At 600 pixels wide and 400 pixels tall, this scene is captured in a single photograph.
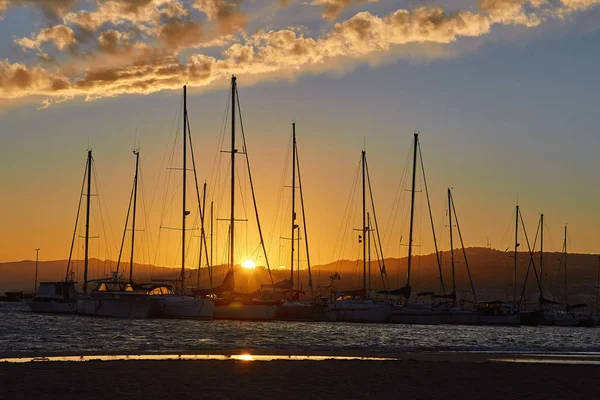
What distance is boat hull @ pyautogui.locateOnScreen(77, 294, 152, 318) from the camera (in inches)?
2987

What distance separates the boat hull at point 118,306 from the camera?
75875mm

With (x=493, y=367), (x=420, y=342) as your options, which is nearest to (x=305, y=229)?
(x=420, y=342)

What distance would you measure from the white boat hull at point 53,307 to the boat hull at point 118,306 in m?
6.73

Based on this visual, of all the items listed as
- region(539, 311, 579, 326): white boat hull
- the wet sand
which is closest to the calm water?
the wet sand

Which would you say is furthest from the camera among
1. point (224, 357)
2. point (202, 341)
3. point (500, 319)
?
point (500, 319)

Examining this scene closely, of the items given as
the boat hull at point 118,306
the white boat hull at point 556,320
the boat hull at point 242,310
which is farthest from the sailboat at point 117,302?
the white boat hull at point 556,320

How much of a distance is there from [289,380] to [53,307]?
72.2m

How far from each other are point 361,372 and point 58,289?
7314 centimetres

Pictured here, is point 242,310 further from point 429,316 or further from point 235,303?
point 429,316

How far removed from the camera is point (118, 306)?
254ft

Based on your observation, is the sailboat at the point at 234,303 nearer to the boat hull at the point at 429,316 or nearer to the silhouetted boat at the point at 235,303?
the silhouetted boat at the point at 235,303

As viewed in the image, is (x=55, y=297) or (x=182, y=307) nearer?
(x=182, y=307)

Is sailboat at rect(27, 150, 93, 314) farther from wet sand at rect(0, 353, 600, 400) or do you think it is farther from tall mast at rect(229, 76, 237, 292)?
wet sand at rect(0, 353, 600, 400)

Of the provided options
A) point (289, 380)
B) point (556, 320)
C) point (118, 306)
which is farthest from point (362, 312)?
point (289, 380)
